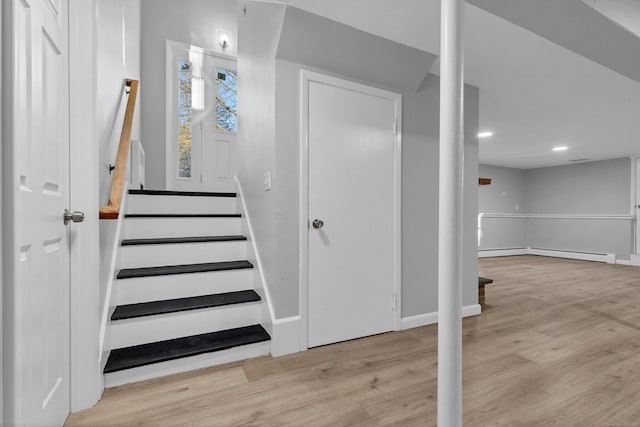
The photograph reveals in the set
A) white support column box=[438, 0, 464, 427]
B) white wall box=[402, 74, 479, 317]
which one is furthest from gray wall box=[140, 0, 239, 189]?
white support column box=[438, 0, 464, 427]

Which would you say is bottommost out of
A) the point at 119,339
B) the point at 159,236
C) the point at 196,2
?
the point at 119,339

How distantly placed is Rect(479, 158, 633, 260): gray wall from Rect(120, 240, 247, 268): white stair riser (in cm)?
620

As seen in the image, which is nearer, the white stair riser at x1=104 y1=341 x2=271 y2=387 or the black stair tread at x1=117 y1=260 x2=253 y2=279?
the white stair riser at x1=104 y1=341 x2=271 y2=387

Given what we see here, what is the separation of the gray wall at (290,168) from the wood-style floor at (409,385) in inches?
16.3

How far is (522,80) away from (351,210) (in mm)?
2018

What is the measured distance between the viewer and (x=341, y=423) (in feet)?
4.38

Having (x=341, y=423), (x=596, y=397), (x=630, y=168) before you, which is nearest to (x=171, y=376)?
(x=341, y=423)

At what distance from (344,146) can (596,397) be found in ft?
6.53

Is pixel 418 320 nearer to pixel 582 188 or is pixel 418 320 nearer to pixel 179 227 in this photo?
pixel 179 227

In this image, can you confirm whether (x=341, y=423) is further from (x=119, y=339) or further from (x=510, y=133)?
(x=510, y=133)

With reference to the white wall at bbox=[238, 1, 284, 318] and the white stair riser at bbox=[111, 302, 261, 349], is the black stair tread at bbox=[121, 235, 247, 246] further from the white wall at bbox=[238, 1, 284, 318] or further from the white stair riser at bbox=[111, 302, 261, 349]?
the white stair riser at bbox=[111, 302, 261, 349]

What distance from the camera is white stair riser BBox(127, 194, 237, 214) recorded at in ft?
8.64

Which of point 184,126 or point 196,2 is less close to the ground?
point 196,2

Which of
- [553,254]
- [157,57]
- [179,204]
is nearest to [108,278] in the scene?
[179,204]
